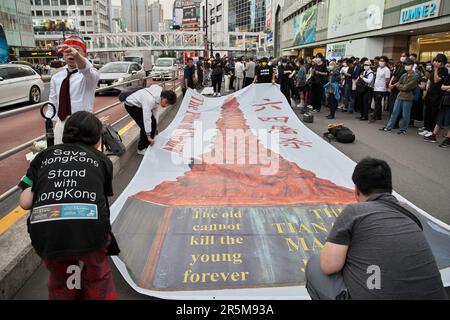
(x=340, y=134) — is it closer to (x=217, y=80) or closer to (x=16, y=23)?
(x=217, y=80)

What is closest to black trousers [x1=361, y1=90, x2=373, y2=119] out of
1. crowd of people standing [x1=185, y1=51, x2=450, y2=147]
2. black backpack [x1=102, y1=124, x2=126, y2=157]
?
crowd of people standing [x1=185, y1=51, x2=450, y2=147]

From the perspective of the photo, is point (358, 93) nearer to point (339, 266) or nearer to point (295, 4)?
point (339, 266)

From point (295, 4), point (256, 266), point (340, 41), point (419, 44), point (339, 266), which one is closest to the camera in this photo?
point (339, 266)

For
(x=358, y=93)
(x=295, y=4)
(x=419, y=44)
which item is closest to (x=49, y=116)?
(x=358, y=93)

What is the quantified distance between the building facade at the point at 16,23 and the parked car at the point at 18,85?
49.4 m

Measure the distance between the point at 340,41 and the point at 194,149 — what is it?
25.5 metres

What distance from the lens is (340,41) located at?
28.5 m

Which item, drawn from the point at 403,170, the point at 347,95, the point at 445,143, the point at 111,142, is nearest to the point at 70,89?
the point at 111,142

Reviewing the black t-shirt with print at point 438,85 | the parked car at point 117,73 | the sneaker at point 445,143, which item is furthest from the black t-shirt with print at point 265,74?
the parked car at point 117,73

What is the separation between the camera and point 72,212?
1999 millimetres

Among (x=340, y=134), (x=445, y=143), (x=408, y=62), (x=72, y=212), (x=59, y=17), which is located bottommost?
(x=445, y=143)

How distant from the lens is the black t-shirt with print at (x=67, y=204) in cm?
198

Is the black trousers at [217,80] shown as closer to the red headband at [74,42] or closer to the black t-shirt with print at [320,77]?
the black t-shirt with print at [320,77]

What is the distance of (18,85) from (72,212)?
1335cm
